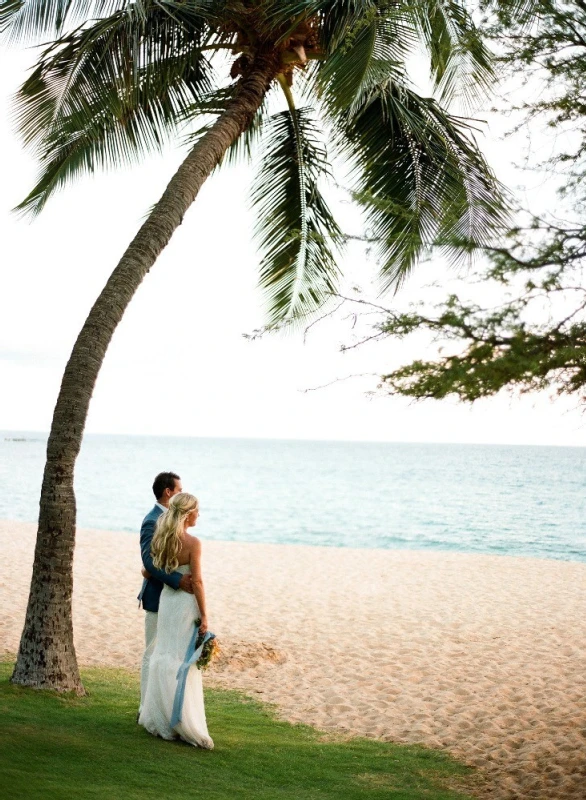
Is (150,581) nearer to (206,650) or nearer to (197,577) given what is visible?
(197,577)

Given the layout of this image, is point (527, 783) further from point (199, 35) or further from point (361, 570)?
point (361, 570)

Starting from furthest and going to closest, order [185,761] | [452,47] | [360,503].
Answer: [360,503], [452,47], [185,761]

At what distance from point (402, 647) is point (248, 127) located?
21.4 feet

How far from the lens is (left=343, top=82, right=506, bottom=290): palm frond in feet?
28.4

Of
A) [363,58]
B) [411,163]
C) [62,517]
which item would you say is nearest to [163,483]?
[62,517]

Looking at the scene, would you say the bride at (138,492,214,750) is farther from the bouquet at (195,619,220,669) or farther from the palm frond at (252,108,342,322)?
the palm frond at (252,108,342,322)

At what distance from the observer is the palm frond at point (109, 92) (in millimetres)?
7785

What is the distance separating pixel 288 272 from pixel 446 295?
19.3 ft

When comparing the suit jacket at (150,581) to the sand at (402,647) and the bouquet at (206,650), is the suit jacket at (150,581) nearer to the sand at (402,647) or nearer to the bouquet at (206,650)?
the bouquet at (206,650)

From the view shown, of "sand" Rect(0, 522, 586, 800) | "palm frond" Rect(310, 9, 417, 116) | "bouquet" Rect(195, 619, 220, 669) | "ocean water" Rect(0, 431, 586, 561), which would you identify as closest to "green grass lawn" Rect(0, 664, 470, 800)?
"sand" Rect(0, 522, 586, 800)

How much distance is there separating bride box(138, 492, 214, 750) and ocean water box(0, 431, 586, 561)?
2848cm

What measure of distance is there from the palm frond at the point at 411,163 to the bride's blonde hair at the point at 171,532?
440 centimetres

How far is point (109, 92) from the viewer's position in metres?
7.97

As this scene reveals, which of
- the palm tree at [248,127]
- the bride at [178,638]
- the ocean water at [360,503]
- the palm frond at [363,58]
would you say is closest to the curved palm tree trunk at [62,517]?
the palm tree at [248,127]
